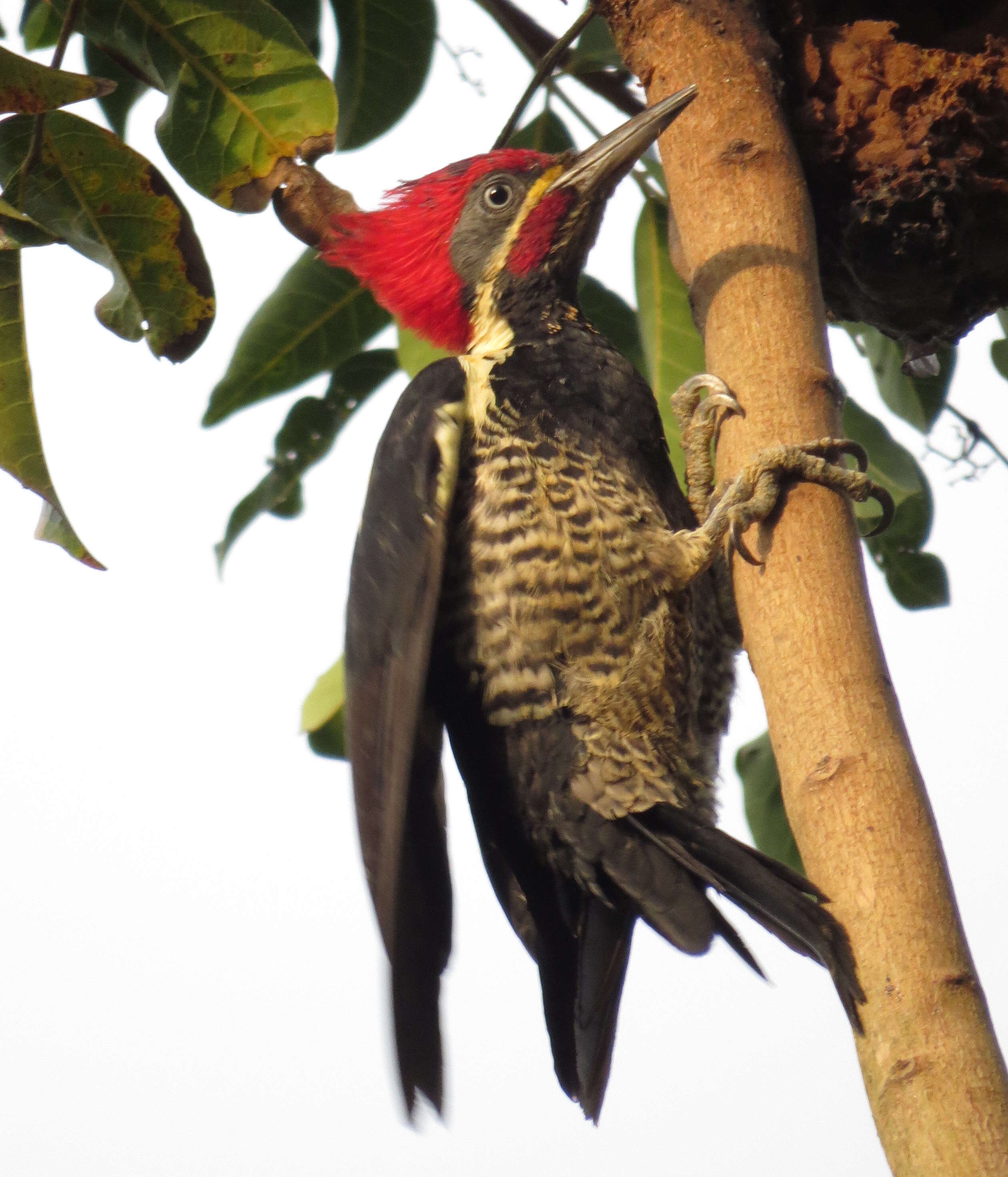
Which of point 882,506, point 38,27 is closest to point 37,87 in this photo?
point 38,27

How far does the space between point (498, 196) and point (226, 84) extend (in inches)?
34.4

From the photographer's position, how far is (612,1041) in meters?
2.21

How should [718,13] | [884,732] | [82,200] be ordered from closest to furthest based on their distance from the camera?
[884,732], [718,13], [82,200]

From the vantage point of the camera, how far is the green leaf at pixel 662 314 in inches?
114

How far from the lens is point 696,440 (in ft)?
8.54

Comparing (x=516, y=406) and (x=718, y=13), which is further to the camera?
(x=516, y=406)

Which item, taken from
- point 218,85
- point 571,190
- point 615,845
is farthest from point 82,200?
point 615,845

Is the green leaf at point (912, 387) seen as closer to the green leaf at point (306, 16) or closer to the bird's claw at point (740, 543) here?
the green leaf at point (306, 16)

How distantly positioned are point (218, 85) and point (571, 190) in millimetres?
873

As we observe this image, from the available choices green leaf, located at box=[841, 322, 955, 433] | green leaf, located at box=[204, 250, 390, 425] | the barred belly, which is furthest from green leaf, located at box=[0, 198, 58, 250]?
green leaf, located at box=[841, 322, 955, 433]

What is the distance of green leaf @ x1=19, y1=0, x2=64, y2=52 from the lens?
271 centimetres

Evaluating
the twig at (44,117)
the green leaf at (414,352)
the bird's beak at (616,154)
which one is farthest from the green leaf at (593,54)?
the twig at (44,117)

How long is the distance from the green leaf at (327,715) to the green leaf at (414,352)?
0.69 meters

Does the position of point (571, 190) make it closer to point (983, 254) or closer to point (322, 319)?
point (322, 319)
